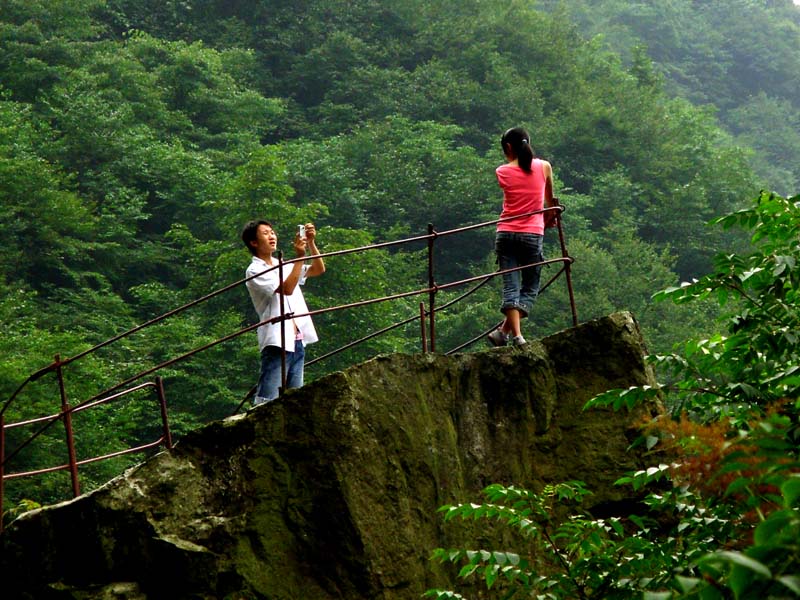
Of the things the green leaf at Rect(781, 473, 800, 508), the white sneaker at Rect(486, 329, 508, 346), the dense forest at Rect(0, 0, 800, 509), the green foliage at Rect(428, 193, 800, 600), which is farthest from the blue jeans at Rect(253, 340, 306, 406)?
the dense forest at Rect(0, 0, 800, 509)

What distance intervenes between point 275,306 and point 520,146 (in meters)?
2.04

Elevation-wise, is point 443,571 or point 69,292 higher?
point 69,292

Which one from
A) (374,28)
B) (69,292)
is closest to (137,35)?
(374,28)

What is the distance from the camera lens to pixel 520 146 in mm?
8148

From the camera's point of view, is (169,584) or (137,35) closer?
(169,584)

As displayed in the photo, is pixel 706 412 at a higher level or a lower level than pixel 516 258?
lower

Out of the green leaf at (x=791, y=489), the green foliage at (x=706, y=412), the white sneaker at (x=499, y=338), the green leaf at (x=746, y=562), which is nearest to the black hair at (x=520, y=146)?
the white sneaker at (x=499, y=338)

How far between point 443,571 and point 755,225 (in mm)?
3057

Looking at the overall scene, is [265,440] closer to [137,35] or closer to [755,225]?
[755,225]

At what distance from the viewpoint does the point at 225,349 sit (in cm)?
2862

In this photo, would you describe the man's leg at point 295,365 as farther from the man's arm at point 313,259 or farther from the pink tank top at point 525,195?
the pink tank top at point 525,195

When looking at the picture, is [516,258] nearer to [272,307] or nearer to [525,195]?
[525,195]

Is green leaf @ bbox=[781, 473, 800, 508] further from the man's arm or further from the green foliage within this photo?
the man's arm

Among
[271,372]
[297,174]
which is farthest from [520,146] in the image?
[297,174]
